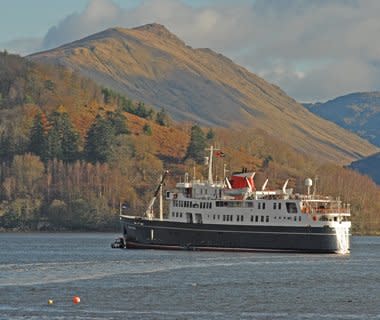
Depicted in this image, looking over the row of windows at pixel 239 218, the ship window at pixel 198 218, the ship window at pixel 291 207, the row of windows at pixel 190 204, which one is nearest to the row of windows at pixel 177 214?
the row of windows at pixel 239 218

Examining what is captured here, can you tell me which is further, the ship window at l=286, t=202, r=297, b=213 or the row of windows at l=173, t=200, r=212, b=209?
the row of windows at l=173, t=200, r=212, b=209

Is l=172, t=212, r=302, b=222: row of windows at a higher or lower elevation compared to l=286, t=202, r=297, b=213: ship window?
lower

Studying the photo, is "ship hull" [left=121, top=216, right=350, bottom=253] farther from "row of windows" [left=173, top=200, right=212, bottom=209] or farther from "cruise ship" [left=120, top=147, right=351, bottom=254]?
"row of windows" [left=173, top=200, right=212, bottom=209]

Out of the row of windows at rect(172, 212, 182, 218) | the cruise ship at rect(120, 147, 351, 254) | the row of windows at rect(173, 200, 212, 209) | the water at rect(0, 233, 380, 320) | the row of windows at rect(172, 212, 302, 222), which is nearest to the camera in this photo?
the water at rect(0, 233, 380, 320)

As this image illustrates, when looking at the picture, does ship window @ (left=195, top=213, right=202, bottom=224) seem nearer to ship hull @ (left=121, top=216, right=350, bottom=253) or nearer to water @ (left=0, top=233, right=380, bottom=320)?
ship hull @ (left=121, top=216, right=350, bottom=253)

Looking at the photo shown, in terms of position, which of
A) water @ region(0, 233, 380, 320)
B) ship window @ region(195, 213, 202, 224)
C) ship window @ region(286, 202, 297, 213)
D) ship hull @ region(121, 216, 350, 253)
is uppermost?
ship window @ region(286, 202, 297, 213)

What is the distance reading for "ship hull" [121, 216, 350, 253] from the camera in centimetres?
13725

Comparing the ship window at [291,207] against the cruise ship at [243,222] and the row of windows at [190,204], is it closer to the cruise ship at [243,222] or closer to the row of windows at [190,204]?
the cruise ship at [243,222]

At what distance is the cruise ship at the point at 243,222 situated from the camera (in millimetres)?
137250

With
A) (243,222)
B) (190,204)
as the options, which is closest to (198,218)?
(190,204)

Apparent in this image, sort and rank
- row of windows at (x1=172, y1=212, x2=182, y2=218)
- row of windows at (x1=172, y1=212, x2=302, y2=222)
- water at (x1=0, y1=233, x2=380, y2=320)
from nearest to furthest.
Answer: water at (x1=0, y1=233, x2=380, y2=320) → row of windows at (x1=172, y1=212, x2=302, y2=222) → row of windows at (x1=172, y1=212, x2=182, y2=218)

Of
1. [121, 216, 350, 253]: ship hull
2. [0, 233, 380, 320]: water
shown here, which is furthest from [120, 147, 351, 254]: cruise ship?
[0, 233, 380, 320]: water

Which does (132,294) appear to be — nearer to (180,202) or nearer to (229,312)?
(229,312)

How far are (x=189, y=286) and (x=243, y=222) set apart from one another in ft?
163
